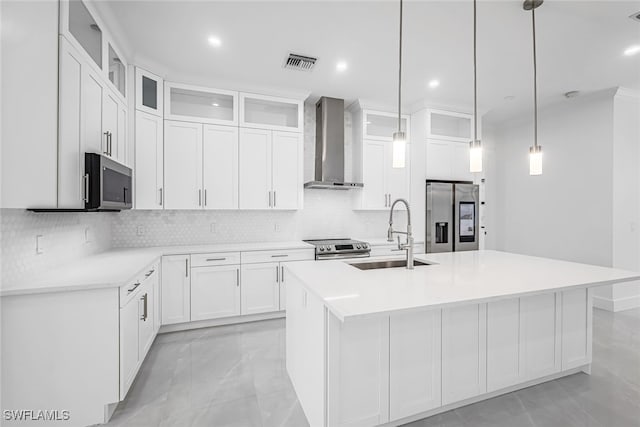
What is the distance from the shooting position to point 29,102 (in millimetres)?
1507

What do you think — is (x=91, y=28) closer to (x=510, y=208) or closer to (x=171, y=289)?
(x=171, y=289)

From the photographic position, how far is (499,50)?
281 cm

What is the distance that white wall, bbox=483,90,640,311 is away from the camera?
389 cm

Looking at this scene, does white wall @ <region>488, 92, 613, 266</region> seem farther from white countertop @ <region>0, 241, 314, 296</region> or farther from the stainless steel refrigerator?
white countertop @ <region>0, 241, 314, 296</region>

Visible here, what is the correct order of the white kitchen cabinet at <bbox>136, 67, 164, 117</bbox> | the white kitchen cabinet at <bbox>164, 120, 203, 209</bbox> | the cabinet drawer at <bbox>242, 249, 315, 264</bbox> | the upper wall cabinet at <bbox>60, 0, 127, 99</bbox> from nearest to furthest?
the upper wall cabinet at <bbox>60, 0, 127, 99</bbox>
the white kitchen cabinet at <bbox>136, 67, 164, 117</bbox>
the white kitchen cabinet at <bbox>164, 120, 203, 209</bbox>
the cabinet drawer at <bbox>242, 249, 315, 264</bbox>

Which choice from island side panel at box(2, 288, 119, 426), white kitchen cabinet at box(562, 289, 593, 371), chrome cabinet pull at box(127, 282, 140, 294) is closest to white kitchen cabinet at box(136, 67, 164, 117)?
chrome cabinet pull at box(127, 282, 140, 294)

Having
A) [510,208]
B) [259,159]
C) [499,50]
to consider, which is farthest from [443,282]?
[510,208]

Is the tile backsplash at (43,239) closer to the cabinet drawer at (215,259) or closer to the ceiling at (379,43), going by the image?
the cabinet drawer at (215,259)

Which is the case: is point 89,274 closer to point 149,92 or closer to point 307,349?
point 307,349

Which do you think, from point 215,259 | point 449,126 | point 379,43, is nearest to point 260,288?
point 215,259

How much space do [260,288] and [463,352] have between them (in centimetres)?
230

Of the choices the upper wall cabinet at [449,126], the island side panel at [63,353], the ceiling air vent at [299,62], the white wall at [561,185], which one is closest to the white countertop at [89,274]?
the island side panel at [63,353]

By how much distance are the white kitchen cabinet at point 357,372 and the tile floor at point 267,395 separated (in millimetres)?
387

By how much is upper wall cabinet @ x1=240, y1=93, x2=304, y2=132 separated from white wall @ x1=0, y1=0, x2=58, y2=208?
82.7 inches
